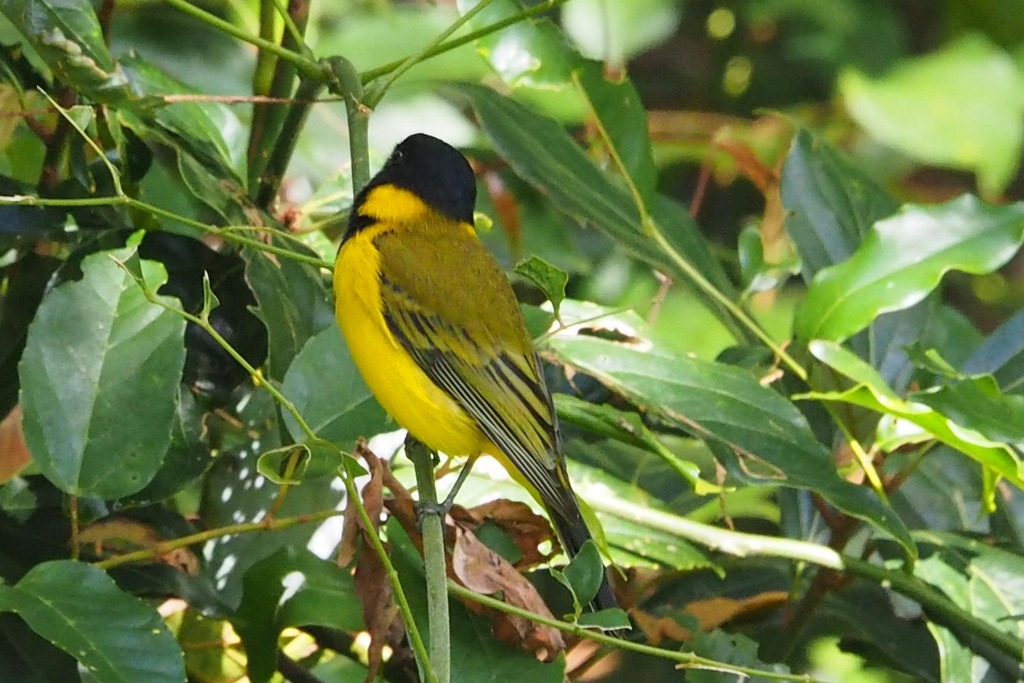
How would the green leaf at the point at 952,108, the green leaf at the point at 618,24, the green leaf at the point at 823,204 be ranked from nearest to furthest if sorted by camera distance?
the green leaf at the point at 823,204, the green leaf at the point at 618,24, the green leaf at the point at 952,108

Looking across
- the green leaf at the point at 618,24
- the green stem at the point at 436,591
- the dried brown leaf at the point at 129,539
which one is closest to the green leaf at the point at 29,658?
the dried brown leaf at the point at 129,539

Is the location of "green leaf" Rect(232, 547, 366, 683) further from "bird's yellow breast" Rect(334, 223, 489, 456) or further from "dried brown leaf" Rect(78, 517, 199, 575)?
"bird's yellow breast" Rect(334, 223, 489, 456)

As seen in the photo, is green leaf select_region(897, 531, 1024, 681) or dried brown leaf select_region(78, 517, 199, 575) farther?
green leaf select_region(897, 531, 1024, 681)

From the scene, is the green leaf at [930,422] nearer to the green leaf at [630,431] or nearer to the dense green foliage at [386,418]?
the dense green foliage at [386,418]

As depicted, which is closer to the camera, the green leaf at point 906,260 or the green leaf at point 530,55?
the green leaf at point 906,260

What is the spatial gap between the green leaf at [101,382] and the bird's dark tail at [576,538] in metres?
0.46

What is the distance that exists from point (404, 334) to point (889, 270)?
665 mm

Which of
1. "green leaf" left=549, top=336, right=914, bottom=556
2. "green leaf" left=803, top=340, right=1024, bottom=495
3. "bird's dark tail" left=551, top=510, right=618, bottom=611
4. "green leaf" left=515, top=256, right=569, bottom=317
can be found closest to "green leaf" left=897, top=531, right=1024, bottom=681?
"green leaf" left=549, top=336, right=914, bottom=556

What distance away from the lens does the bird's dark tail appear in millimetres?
1450

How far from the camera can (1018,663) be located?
1.61 metres

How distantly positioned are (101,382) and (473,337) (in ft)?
1.81

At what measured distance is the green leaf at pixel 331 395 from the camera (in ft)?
4.67

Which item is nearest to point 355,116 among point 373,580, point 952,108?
point 373,580

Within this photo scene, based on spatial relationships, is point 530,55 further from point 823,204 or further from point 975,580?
point 975,580
